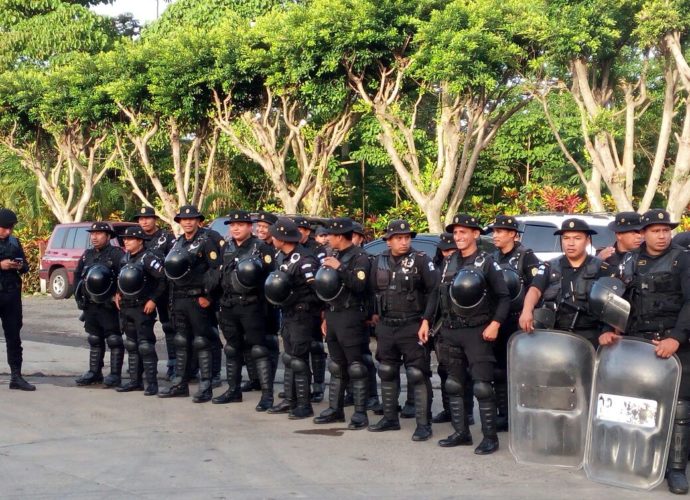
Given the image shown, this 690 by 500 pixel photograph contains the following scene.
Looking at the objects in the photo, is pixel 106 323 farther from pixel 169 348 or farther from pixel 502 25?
pixel 502 25

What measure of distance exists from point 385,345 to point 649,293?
2.32 metres

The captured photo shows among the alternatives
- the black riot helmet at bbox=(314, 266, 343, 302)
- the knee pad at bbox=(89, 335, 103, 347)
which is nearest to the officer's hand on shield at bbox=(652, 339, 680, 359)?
the black riot helmet at bbox=(314, 266, 343, 302)

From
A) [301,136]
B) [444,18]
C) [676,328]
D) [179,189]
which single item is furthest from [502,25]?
[676,328]

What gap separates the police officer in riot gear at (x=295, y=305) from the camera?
29.2ft

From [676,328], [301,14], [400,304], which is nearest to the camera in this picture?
[676,328]

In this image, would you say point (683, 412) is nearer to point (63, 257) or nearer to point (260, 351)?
point (260, 351)

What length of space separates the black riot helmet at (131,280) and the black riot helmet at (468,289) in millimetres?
3729

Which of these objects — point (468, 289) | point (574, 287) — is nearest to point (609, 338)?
point (574, 287)

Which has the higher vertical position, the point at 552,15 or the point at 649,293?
the point at 552,15

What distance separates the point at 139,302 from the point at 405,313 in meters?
3.25

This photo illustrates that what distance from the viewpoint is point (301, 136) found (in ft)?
82.0

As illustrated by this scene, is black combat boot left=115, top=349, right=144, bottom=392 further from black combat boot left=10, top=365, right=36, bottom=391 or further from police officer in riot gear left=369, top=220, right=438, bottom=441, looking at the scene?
police officer in riot gear left=369, top=220, right=438, bottom=441

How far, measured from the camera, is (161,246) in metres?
10.5

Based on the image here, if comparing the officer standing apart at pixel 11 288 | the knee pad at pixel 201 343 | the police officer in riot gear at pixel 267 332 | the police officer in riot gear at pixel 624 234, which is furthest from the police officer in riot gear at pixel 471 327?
the officer standing apart at pixel 11 288
